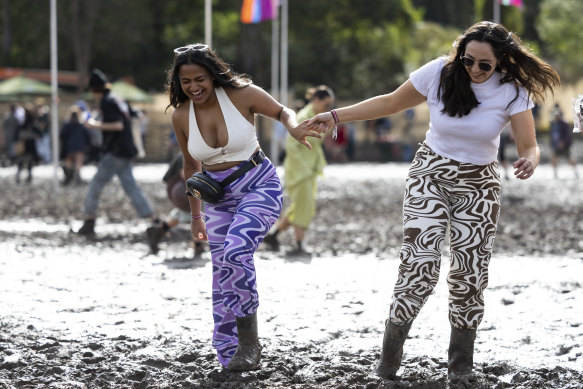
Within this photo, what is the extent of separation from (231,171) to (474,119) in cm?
134

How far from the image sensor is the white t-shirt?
470 cm

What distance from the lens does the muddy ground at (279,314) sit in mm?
5062

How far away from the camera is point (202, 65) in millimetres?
5035

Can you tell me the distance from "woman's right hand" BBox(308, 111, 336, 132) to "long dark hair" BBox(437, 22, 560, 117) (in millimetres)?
609

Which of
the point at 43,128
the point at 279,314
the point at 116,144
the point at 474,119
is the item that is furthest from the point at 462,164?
the point at 43,128

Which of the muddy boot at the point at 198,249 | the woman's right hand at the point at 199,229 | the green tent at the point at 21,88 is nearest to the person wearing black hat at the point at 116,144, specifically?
the muddy boot at the point at 198,249

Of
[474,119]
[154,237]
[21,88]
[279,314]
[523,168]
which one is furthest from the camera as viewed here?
[21,88]

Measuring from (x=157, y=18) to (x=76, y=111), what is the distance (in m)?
27.5

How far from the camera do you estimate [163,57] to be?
47.7 m

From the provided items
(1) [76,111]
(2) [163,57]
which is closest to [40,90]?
(1) [76,111]

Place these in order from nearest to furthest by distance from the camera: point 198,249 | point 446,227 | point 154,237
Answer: point 446,227 → point 198,249 → point 154,237

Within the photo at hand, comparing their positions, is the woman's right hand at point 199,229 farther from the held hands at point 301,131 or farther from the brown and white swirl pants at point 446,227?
the brown and white swirl pants at point 446,227

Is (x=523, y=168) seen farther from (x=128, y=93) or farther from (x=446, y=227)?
(x=128, y=93)

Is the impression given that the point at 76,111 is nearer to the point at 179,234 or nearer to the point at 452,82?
the point at 179,234
